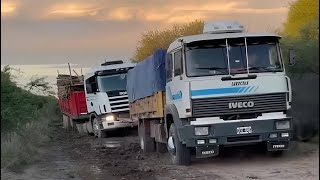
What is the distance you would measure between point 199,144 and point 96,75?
14684 millimetres

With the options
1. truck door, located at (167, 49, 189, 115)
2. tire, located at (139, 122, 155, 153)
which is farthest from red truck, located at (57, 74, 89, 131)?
truck door, located at (167, 49, 189, 115)

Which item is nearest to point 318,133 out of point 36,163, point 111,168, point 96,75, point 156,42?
point 111,168

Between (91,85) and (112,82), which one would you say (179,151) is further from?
(91,85)

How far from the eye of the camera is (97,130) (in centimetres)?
2695

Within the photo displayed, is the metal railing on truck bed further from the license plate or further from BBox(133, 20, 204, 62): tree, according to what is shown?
BBox(133, 20, 204, 62): tree

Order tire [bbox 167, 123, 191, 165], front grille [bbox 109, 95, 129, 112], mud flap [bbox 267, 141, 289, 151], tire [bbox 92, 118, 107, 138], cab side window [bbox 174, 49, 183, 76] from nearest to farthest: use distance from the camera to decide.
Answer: mud flap [bbox 267, 141, 289, 151], cab side window [bbox 174, 49, 183, 76], tire [bbox 167, 123, 191, 165], front grille [bbox 109, 95, 129, 112], tire [bbox 92, 118, 107, 138]

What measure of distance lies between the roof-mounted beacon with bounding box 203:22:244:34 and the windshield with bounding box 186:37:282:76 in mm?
766

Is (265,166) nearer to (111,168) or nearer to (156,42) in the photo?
(111,168)

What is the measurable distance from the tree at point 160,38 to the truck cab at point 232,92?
29972 millimetres

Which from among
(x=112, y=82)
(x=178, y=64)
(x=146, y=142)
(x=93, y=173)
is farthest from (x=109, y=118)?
(x=178, y=64)

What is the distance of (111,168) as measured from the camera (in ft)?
45.4

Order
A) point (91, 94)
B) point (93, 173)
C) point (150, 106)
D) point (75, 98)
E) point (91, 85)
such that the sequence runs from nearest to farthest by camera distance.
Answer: point (93, 173)
point (150, 106)
point (91, 85)
point (91, 94)
point (75, 98)

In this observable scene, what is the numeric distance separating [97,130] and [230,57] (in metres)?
15.9

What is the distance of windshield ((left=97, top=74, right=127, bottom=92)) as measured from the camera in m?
25.9
